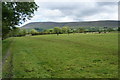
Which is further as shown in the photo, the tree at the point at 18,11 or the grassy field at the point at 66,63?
the tree at the point at 18,11

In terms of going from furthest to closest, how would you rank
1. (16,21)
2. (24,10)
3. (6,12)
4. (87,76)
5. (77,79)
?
1. (16,21)
2. (24,10)
3. (6,12)
4. (87,76)
5. (77,79)

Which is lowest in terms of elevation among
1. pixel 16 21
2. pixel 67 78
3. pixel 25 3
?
pixel 67 78

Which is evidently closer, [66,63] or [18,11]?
[66,63]

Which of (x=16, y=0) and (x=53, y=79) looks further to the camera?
(x=16, y=0)

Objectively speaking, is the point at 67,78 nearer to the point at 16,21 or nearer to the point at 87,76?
the point at 87,76

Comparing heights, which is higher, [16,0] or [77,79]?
[16,0]

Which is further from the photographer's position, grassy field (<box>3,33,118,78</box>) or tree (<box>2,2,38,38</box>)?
tree (<box>2,2,38,38</box>)

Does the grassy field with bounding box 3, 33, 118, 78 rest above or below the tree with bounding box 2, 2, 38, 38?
below

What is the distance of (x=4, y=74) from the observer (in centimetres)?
1009

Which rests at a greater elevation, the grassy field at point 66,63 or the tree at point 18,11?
the tree at point 18,11

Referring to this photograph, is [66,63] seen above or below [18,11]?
below

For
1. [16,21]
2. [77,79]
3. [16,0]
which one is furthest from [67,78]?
[16,21]

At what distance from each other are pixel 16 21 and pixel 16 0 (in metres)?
7.01

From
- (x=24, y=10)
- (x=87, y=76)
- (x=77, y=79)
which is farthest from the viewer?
(x=24, y=10)
